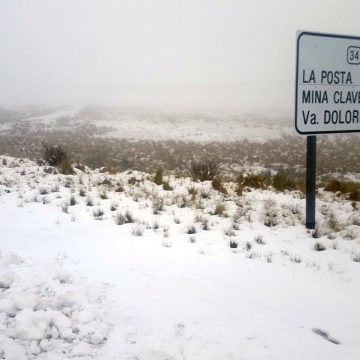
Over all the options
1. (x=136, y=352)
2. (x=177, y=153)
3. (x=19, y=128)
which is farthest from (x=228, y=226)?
(x=19, y=128)

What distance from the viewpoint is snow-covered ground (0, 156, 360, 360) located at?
313cm

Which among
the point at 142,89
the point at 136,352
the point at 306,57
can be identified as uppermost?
the point at 142,89

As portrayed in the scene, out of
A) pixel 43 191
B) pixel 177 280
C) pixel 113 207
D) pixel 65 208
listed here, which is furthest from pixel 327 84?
pixel 43 191


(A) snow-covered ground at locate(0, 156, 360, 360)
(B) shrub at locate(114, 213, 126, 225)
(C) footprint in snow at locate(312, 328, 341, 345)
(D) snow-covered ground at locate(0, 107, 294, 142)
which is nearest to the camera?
(A) snow-covered ground at locate(0, 156, 360, 360)

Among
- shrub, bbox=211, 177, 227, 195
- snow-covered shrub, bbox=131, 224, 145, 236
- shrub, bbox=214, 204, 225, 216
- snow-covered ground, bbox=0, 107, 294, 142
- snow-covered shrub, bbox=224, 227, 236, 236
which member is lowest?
snow-covered shrub, bbox=224, 227, 236, 236

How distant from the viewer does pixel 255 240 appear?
5609 millimetres

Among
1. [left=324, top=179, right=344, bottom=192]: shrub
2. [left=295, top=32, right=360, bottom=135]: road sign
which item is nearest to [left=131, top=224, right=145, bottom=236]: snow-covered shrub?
[left=295, top=32, right=360, bottom=135]: road sign

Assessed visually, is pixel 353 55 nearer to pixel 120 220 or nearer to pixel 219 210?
pixel 219 210

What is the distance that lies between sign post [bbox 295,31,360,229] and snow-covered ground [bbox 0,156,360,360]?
4.34ft

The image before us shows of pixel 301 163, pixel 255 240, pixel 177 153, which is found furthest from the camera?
pixel 177 153

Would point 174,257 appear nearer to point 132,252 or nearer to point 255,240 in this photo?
point 132,252

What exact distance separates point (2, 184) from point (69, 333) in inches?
284

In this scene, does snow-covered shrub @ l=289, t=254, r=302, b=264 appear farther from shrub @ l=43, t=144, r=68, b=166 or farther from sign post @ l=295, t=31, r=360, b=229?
shrub @ l=43, t=144, r=68, b=166

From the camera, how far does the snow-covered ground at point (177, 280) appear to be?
10.3 feet
